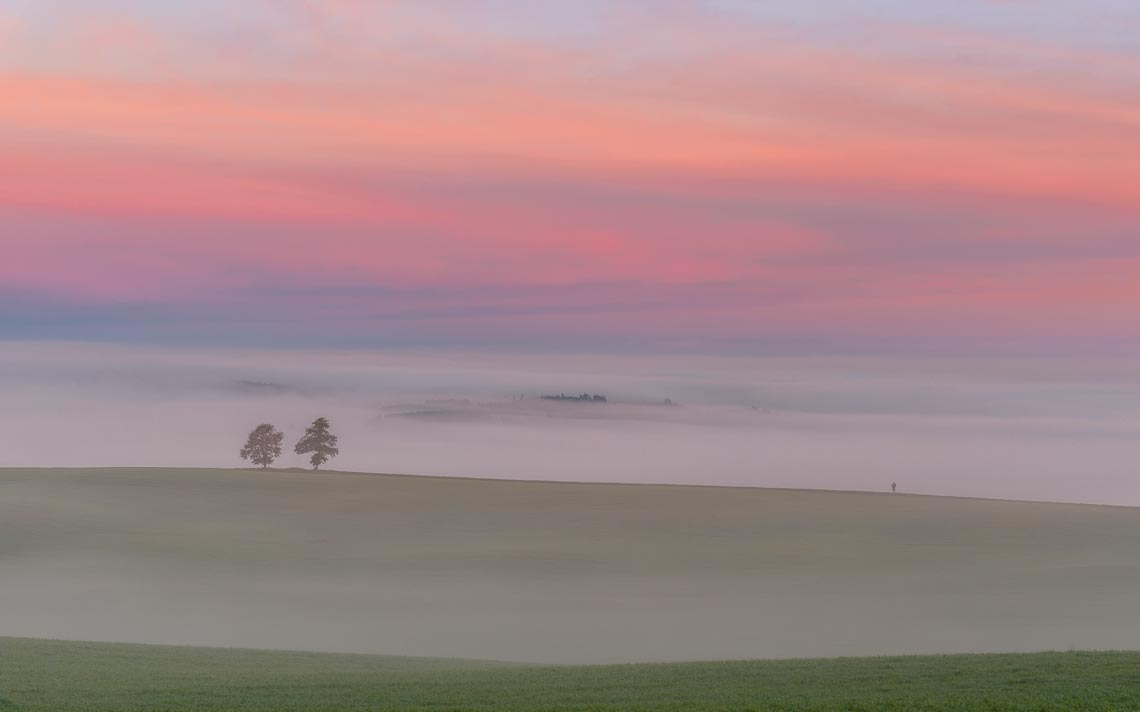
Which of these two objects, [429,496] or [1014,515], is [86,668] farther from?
[1014,515]

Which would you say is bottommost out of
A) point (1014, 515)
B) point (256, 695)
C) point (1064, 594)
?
point (256, 695)

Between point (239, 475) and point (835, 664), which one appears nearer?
point (835, 664)

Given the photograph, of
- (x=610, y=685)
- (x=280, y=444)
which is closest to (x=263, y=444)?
(x=280, y=444)

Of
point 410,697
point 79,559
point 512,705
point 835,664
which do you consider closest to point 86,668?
point 410,697

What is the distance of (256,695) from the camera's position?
22.7 meters

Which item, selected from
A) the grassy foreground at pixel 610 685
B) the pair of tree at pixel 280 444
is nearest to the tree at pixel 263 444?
the pair of tree at pixel 280 444

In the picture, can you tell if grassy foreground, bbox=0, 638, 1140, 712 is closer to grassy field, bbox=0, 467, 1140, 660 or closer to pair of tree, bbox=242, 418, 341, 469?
grassy field, bbox=0, 467, 1140, 660

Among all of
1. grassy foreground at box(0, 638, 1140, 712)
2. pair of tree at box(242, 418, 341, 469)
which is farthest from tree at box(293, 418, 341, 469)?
grassy foreground at box(0, 638, 1140, 712)

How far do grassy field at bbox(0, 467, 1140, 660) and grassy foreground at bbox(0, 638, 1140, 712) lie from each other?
13805 millimetres

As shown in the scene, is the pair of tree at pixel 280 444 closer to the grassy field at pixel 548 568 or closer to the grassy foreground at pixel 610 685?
the grassy field at pixel 548 568

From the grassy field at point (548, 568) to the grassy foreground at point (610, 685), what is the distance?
13805mm

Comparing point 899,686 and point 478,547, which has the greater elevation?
point 478,547

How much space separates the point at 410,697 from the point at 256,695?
336cm

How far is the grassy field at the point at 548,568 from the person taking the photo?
142 feet
